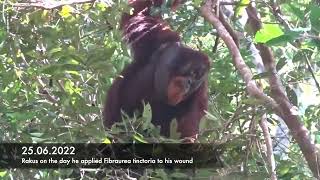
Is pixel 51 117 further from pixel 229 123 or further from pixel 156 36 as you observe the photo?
pixel 156 36

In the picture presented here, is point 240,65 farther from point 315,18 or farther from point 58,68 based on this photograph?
point 58,68

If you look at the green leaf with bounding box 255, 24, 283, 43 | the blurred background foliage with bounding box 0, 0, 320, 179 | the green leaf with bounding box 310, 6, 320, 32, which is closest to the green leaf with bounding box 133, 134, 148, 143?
the blurred background foliage with bounding box 0, 0, 320, 179

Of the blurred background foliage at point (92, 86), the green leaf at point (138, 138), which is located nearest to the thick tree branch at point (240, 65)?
the blurred background foliage at point (92, 86)

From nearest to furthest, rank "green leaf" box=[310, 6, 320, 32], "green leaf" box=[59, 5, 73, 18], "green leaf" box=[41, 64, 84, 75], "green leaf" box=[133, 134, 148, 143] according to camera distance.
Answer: "green leaf" box=[310, 6, 320, 32] → "green leaf" box=[133, 134, 148, 143] → "green leaf" box=[41, 64, 84, 75] → "green leaf" box=[59, 5, 73, 18]

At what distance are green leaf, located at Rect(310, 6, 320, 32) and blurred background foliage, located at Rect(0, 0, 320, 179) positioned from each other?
0.33 ft

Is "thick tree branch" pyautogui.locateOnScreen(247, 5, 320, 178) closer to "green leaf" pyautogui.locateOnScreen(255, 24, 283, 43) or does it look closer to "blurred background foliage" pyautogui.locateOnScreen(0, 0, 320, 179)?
"blurred background foliage" pyautogui.locateOnScreen(0, 0, 320, 179)

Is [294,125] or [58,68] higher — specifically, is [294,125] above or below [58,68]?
below

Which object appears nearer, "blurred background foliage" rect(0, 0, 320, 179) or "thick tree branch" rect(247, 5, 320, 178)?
"thick tree branch" rect(247, 5, 320, 178)

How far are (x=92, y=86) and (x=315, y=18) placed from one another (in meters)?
1.10

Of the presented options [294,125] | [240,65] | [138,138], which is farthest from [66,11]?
[294,125]

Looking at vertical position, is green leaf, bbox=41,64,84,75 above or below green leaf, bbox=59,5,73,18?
below

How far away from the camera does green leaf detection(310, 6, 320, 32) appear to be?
3.99ft

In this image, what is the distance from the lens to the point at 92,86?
2139 millimetres

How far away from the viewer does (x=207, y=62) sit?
7.99 ft
